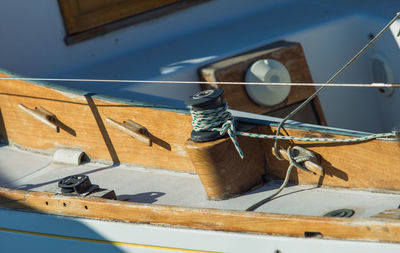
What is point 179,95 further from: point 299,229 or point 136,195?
point 299,229

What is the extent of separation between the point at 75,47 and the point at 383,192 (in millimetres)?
2257

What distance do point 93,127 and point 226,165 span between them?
82cm

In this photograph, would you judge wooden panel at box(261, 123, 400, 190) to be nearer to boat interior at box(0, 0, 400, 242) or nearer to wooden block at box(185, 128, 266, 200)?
boat interior at box(0, 0, 400, 242)

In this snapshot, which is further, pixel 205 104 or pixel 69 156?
pixel 69 156

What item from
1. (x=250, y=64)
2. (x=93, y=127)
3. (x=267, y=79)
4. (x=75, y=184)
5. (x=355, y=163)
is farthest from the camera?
(x=250, y=64)

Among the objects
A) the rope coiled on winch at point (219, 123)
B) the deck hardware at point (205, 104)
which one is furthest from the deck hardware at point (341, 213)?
the deck hardware at point (205, 104)

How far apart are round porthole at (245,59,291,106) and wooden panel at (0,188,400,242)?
1309mm

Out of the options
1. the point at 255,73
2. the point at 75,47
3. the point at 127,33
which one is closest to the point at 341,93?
the point at 255,73

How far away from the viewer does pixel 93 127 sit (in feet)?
10.5

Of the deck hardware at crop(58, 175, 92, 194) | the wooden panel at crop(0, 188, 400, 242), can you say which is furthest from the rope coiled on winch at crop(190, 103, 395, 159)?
the deck hardware at crop(58, 175, 92, 194)

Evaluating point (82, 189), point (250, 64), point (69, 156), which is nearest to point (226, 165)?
point (82, 189)

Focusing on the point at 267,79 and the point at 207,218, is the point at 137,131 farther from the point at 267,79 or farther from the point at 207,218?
the point at 267,79

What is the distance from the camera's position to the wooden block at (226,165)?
2.64 m

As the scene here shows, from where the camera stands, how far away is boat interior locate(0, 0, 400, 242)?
8.28 feet
